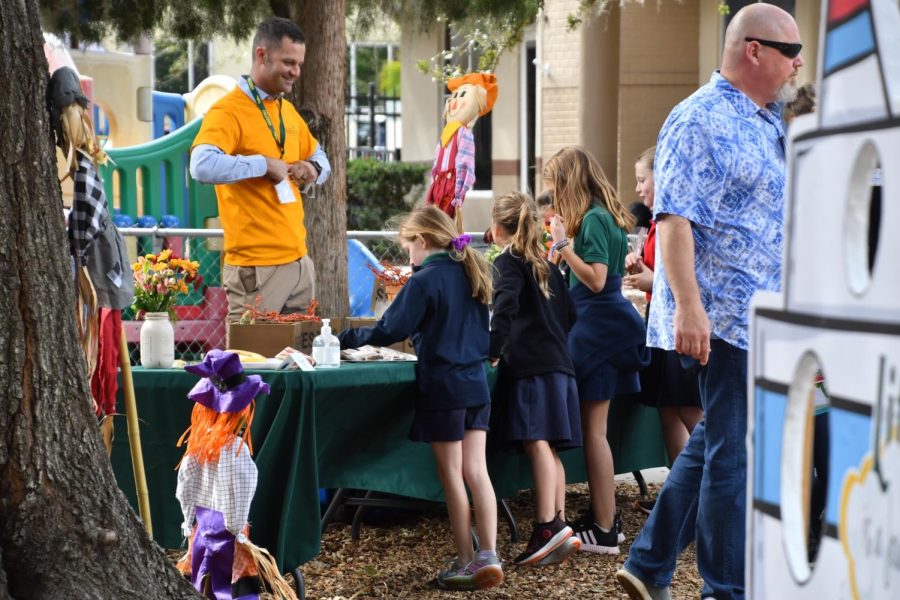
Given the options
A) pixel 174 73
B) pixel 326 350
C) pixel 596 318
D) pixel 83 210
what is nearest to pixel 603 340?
pixel 596 318

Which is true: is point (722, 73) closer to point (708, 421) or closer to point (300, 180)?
point (708, 421)

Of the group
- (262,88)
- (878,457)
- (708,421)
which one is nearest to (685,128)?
(708,421)

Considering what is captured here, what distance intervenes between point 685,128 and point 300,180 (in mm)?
2652

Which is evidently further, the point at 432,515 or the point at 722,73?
the point at 432,515

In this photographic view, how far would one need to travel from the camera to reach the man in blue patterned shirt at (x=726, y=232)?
4273 millimetres

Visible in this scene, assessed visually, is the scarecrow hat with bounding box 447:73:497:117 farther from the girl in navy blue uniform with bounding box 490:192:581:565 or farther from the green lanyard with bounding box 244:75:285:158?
the girl in navy blue uniform with bounding box 490:192:581:565

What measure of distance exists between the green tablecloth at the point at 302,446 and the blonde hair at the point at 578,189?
1135 millimetres

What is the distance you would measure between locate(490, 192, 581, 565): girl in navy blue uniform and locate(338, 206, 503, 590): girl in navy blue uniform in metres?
0.39

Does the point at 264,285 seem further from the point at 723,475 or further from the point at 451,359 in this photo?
the point at 723,475

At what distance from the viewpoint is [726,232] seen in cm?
431

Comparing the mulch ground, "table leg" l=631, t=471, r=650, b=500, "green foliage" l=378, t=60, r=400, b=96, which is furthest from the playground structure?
"green foliage" l=378, t=60, r=400, b=96

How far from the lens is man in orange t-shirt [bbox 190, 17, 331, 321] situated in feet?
20.7

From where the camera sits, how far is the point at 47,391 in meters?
3.84

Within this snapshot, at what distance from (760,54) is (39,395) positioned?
243cm
